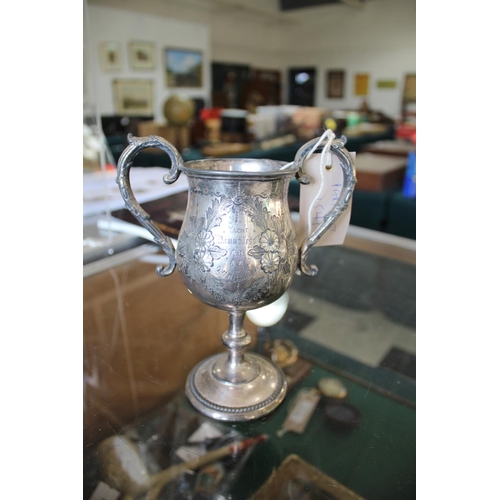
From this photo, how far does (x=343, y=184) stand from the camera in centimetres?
53

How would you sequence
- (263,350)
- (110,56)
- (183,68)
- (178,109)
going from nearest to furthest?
(263,350), (178,109), (110,56), (183,68)

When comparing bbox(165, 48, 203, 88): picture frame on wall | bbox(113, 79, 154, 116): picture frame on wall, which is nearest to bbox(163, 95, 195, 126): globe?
bbox(113, 79, 154, 116): picture frame on wall

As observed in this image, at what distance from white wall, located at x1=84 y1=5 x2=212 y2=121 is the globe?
208 centimetres

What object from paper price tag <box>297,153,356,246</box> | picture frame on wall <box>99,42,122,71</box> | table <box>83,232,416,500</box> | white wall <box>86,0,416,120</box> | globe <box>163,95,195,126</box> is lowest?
table <box>83,232,416,500</box>

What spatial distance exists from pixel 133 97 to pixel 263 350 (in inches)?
202

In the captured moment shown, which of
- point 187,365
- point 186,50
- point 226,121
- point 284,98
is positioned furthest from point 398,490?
point 284,98

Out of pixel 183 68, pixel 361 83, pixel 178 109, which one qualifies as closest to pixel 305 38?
pixel 361 83

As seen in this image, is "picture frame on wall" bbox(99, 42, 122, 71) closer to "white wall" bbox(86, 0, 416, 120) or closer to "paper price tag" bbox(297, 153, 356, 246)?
"white wall" bbox(86, 0, 416, 120)

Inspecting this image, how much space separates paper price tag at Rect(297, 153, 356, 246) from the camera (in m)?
0.57

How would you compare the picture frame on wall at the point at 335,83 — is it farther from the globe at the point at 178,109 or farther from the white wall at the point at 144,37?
the globe at the point at 178,109

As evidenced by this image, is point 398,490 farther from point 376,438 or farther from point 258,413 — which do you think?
point 258,413

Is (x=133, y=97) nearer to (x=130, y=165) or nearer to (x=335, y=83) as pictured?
(x=335, y=83)

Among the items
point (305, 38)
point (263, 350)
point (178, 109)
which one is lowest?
point (263, 350)

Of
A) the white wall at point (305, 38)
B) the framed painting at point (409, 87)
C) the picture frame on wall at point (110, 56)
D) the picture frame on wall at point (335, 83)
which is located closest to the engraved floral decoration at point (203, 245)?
the picture frame on wall at point (110, 56)
